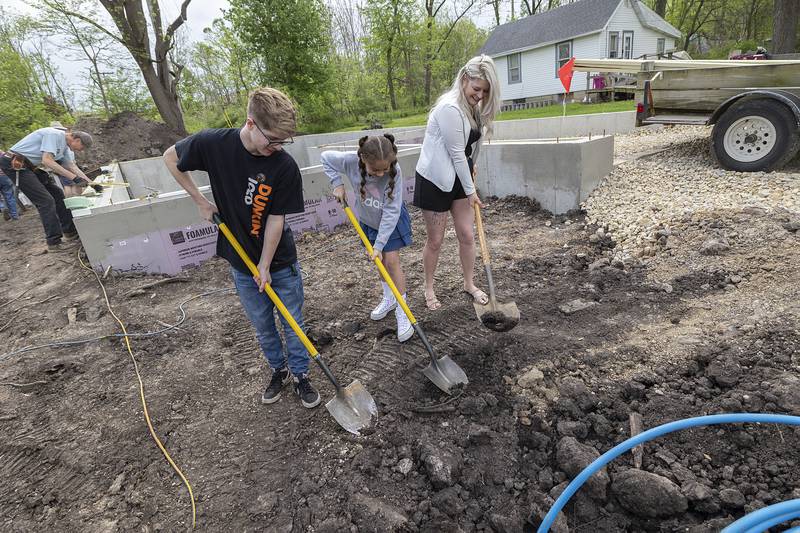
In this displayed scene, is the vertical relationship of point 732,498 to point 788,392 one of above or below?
below

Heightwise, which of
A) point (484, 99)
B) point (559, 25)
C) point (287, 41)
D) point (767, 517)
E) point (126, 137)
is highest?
point (287, 41)

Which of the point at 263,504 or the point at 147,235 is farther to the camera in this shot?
the point at 147,235

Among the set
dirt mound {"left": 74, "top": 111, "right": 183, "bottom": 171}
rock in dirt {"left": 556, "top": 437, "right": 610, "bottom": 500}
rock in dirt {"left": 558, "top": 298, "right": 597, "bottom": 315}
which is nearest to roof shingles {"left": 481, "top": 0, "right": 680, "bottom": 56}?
dirt mound {"left": 74, "top": 111, "right": 183, "bottom": 171}

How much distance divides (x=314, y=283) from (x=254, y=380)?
1.63 m

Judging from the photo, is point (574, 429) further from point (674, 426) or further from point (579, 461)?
point (674, 426)

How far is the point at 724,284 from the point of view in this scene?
3.02 m

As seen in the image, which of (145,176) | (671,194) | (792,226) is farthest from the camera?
(145,176)

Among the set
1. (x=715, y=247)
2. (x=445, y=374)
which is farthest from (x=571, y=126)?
(x=445, y=374)

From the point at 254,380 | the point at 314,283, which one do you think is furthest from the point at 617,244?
the point at 254,380

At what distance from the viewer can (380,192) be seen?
282 cm

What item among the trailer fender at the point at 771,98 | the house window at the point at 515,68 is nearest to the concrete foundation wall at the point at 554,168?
the trailer fender at the point at 771,98

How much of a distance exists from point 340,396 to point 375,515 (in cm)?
72

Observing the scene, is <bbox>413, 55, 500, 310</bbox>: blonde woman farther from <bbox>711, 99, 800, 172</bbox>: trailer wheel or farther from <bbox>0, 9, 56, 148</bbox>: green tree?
<bbox>0, 9, 56, 148</bbox>: green tree

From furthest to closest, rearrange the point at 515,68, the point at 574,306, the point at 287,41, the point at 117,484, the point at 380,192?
the point at 515,68 → the point at 287,41 → the point at 574,306 → the point at 380,192 → the point at 117,484
